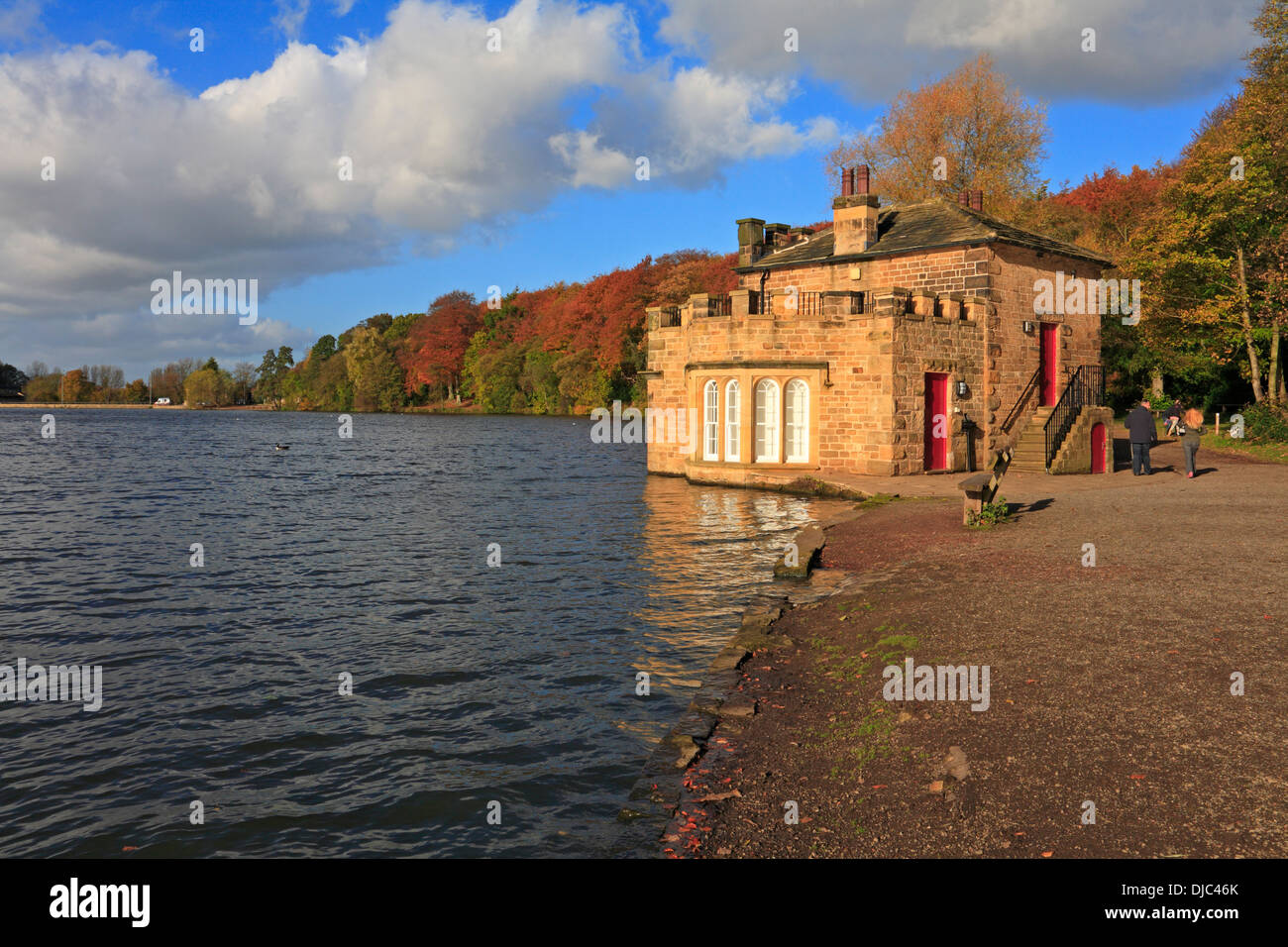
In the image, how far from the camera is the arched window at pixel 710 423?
87.4 ft

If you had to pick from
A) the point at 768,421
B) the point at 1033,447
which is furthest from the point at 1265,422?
the point at 768,421

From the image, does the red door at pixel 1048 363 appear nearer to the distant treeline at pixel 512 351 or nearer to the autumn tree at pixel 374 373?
the distant treeline at pixel 512 351

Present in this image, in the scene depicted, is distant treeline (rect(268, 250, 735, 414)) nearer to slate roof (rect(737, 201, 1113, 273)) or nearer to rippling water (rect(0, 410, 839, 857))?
slate roof (rect(737, 201, 1113, 273))

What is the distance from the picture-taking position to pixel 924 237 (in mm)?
27594

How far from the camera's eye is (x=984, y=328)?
26156 mm

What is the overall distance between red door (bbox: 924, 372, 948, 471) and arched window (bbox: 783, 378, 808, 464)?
3532mm

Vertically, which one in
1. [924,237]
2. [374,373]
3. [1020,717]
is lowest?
[1020,717]

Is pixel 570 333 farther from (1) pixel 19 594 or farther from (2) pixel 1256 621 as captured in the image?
(2) pixel 1256 621

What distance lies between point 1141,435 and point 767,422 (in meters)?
9.77

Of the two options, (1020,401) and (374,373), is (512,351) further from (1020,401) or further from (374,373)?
(1020,401)

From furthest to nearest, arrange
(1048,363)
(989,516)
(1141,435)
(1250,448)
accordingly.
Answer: (1048,363), (1250,448), (1141,435), (989,516)
